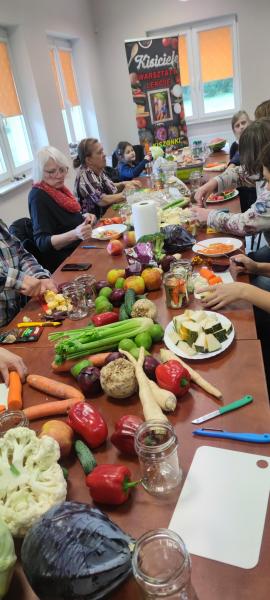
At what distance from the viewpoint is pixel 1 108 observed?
4.70 meters

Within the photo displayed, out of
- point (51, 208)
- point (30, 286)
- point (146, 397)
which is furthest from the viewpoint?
point (51, 208)

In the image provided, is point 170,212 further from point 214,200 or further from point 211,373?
point 211,373

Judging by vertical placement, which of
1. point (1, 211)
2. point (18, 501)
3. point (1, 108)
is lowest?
point (1, 211)

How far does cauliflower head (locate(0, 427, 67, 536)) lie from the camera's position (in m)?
0.75

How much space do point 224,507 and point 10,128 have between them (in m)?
4.97

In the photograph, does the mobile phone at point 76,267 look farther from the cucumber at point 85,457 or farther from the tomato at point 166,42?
the tomato at point 166,42

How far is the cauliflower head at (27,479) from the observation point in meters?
0.75

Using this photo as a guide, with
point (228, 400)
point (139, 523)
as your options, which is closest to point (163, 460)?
point (139, 523)

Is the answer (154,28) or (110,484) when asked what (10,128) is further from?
(110,484)

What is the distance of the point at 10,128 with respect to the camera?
16.2 feet

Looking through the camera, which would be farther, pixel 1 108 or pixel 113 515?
pixel 1 108

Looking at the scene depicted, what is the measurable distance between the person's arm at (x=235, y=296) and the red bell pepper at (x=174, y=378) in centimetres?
43

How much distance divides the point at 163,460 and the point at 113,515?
0.46 ft

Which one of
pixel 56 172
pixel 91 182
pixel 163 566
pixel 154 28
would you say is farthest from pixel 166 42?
pixel 163 566
